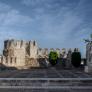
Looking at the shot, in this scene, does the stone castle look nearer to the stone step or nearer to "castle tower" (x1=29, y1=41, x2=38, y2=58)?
"castle tower" (x1=29, y1=41, x2=38, y2=58)

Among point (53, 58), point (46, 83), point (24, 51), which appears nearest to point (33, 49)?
point (24, 51)

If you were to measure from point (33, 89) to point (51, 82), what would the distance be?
0.99 meters

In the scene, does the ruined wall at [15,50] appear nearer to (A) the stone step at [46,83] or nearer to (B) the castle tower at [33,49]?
(B) the castle tower at [33,49]

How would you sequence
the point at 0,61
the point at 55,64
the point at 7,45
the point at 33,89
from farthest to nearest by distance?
the point at 7,45
the point at 55,64
the point at 0,61
the point at 33,89

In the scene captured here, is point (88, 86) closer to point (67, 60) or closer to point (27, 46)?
point (67, 60)

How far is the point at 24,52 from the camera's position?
48.4m

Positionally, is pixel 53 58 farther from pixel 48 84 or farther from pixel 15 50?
pixel 48 84

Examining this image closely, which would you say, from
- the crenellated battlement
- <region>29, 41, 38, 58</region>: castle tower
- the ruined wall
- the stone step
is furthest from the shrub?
the stone step

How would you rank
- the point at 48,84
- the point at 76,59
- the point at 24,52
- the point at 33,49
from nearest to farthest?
1. the point at 48,84
2. the point at 76,59
3. the point at 24,52
4. the point at 33,49

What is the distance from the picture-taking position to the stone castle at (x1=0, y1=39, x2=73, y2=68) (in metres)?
46.7

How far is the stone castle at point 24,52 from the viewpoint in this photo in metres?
46.7

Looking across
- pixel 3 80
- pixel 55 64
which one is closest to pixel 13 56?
pixel 55 64

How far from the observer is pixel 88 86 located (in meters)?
12.4

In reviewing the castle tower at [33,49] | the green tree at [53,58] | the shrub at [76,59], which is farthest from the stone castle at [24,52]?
the shrub at [76,59]
